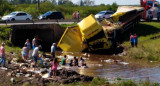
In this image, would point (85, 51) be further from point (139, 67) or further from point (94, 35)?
point (139, 67)

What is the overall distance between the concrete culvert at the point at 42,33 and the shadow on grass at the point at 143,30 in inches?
251

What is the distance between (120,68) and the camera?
24656 mm

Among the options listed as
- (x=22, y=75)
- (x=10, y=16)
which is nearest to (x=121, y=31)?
(x=10, y=16)

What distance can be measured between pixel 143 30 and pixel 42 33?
10.2 metres

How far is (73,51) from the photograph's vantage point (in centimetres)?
3244

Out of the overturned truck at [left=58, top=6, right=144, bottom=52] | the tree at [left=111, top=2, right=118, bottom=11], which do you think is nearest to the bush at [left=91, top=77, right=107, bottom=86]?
the overturned truck at [left=58, top=6, right=144, bottom=52]

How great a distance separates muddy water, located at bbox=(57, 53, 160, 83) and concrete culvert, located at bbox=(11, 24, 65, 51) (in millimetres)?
6692

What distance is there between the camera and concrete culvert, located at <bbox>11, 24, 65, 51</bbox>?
118ft

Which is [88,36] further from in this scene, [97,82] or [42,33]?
[97,82]

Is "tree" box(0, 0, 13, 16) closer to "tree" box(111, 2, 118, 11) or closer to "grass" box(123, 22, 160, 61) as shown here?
"tree" box(111, 2, 118, 11)

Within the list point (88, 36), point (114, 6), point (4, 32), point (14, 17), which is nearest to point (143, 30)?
point (88, 36)

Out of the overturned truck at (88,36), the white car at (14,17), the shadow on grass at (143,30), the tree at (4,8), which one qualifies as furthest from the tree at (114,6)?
the overturned truck at (88,36)

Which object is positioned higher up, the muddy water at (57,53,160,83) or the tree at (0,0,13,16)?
the tree at (0,0,13,16)

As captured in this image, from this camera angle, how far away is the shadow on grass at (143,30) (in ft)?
117
